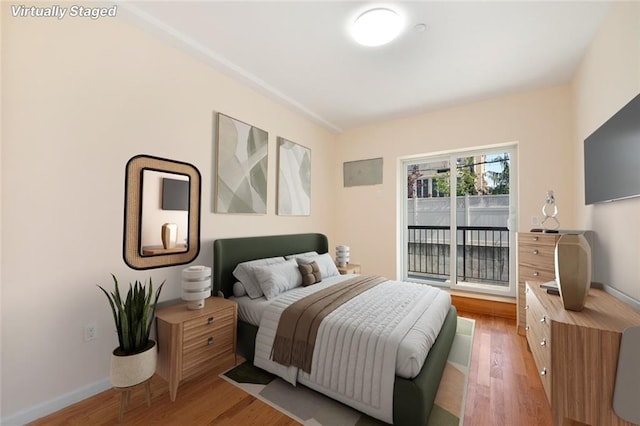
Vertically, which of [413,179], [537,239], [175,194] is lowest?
[537,239]

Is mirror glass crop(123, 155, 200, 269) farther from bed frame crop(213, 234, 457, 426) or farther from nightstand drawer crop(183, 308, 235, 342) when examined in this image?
nightstand drawer crop(183, 308, 235, 342)

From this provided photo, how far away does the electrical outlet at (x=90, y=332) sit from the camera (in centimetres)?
181

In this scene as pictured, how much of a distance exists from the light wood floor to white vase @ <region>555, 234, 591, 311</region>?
774mm

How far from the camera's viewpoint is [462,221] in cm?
390

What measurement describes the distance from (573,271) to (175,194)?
3.08 meters

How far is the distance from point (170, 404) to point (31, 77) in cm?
232

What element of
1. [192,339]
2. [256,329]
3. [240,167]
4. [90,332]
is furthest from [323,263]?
[90,332]

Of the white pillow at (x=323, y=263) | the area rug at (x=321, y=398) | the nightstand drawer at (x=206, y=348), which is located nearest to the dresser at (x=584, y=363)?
the area rug at (x=321, y=398)

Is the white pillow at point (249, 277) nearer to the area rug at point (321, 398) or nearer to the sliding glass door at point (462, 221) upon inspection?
the area rug at point (321, 398)

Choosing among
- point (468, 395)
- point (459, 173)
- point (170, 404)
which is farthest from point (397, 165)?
point (170, 404)

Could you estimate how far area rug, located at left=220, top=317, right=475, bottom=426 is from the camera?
1628 mm

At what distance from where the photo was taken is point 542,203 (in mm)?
3111

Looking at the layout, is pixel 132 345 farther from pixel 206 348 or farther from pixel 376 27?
pixel 376 27

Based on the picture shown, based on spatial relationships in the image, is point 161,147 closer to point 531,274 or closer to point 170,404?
point 170,404
